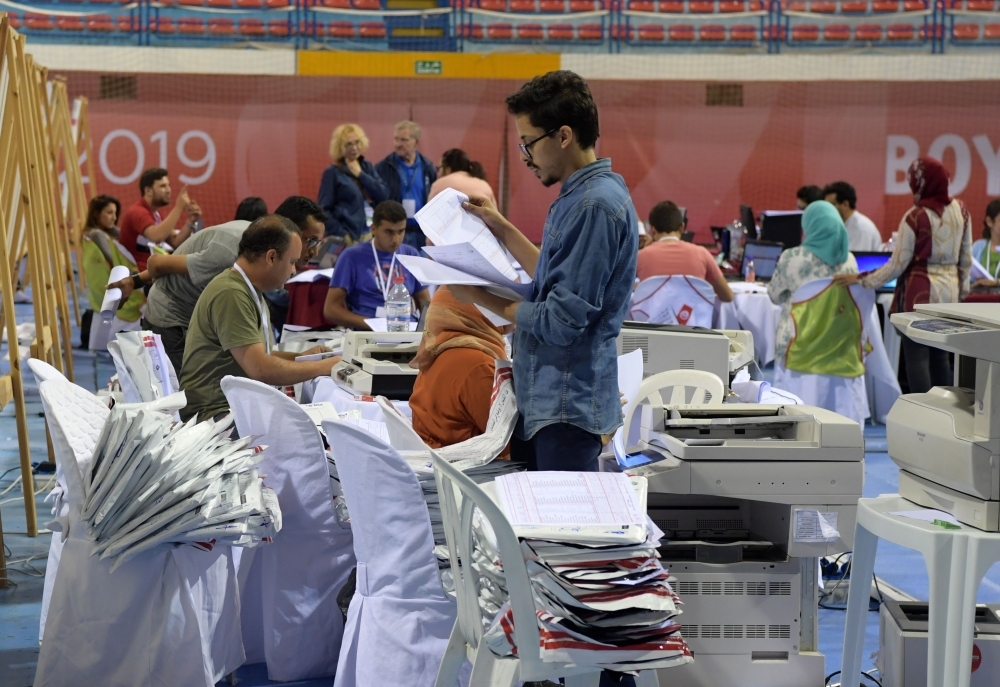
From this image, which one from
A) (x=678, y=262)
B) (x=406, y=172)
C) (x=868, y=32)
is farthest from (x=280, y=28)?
(x=678, y=262)

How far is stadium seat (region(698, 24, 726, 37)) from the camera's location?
14344mm

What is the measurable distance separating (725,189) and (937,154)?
236 centimetres

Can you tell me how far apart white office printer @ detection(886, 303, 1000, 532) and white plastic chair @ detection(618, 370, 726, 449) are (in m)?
1.26

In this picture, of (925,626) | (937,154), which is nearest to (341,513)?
(925,626)

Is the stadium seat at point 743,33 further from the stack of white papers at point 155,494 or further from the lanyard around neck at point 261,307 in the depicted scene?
the stack of white papers at point 155,494

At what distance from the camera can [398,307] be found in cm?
484

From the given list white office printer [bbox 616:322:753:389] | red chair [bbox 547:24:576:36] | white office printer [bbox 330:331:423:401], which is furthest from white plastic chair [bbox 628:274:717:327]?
red chair [bbox 547:24:576:36]

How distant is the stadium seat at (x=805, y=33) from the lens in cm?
1429

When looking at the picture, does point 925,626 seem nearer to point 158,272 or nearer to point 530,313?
point 530,313

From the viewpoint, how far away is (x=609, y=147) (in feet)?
41.7

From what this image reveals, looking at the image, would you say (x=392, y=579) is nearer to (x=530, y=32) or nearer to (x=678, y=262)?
(x=678, y=262)

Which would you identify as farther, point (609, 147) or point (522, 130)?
point (609, 147)

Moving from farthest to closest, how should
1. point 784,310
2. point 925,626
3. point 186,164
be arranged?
point 186,164 < point 784,310 < point 925,626

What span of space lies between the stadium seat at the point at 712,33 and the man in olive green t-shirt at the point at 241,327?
1164 centimetres
